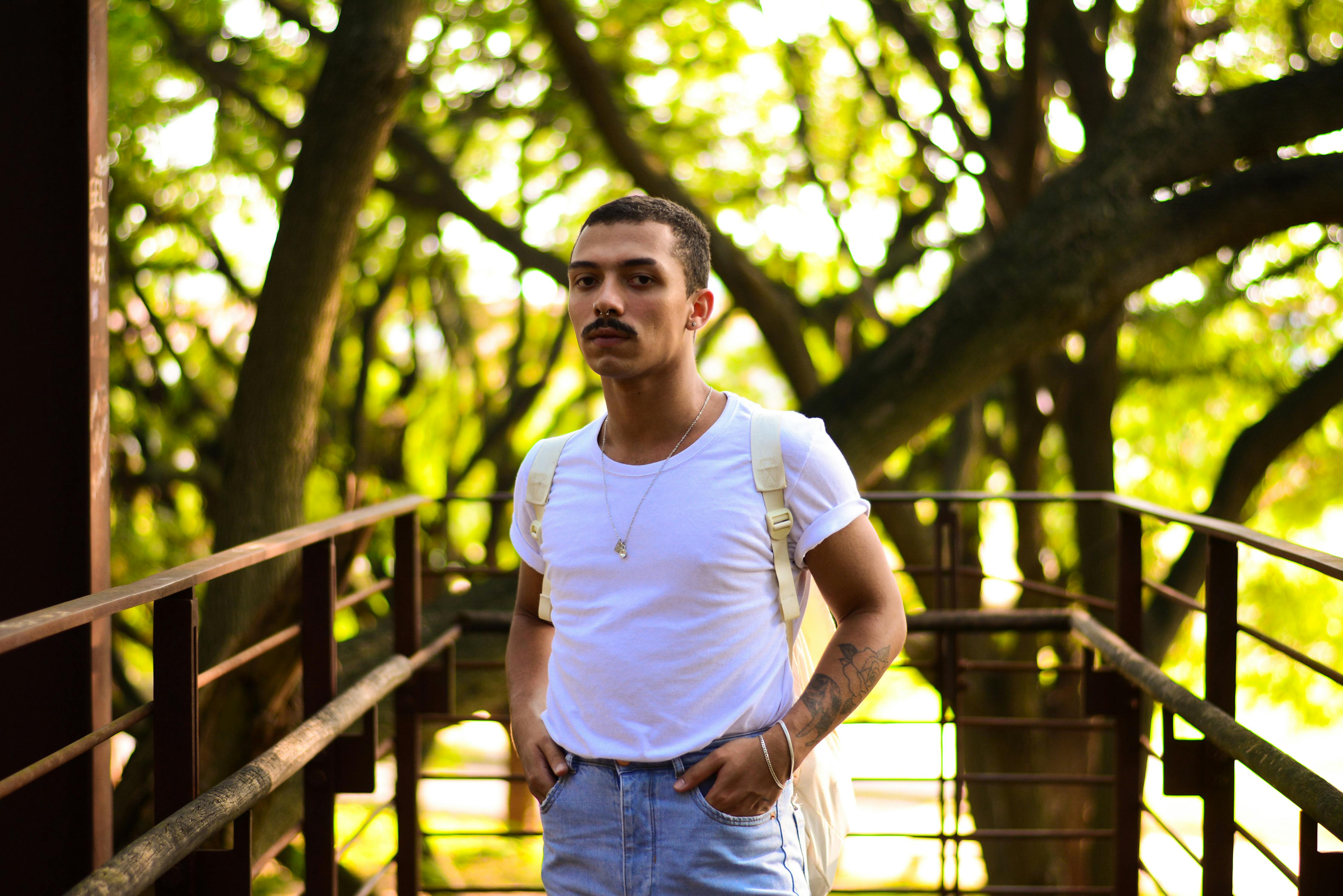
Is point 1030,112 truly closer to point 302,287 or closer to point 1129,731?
point 1129,731

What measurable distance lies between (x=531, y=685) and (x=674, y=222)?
1030 millimetres

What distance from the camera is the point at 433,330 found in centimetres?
1240

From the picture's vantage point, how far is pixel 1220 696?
3.15 meters

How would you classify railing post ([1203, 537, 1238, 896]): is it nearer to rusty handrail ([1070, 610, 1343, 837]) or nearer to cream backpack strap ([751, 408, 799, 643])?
rusty handrail ([1070, 610, 1343, 837])

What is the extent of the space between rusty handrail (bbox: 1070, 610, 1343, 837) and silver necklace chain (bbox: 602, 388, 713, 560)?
1.48 m

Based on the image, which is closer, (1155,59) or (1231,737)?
(1231,737)

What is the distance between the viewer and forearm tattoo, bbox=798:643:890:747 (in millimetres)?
2027

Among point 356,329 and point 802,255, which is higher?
point 802,255

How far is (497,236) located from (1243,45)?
5.88 metres

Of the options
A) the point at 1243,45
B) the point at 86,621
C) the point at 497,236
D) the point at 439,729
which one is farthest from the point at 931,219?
the point at 86,621

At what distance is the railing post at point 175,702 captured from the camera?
7.36ft

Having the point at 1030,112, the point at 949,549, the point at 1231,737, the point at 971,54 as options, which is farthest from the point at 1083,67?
the point at 1231,737

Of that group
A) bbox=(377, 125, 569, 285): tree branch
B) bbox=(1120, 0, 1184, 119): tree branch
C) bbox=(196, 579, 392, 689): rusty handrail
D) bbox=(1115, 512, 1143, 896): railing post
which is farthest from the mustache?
bbox=(377, 125, 569, 285): tree branch

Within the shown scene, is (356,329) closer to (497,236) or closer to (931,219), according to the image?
(497,236)
